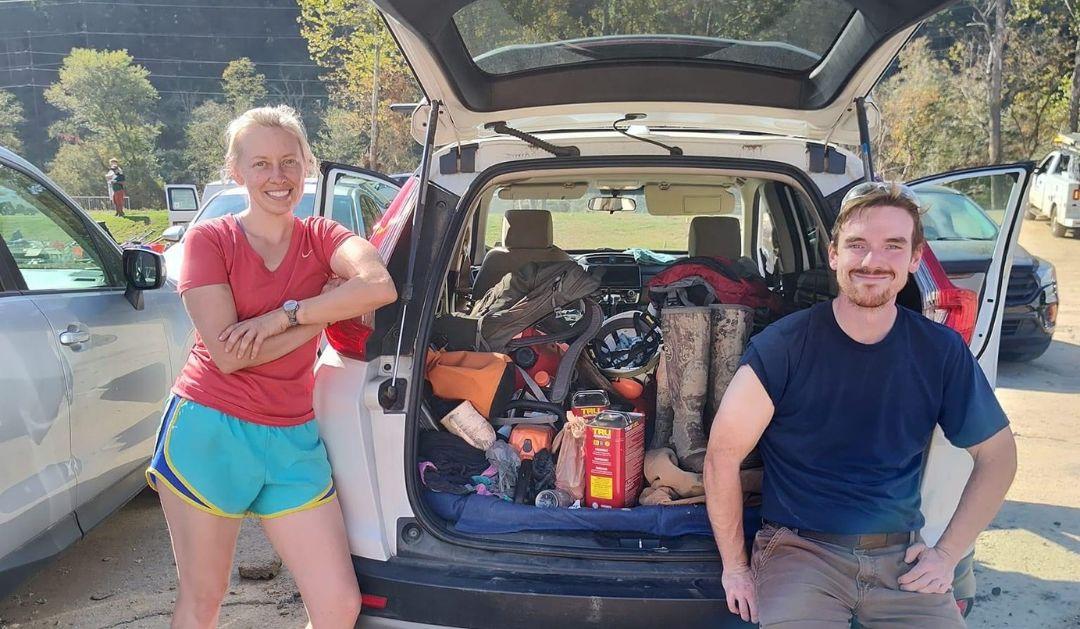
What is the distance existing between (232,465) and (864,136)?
205 centimetres

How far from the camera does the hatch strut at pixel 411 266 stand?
7.38ft

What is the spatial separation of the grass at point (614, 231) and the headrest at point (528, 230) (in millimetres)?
376

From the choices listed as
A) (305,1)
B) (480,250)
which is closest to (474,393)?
(480,250)

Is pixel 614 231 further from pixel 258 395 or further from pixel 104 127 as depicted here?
pixel 104 127

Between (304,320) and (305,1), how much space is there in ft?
52.1

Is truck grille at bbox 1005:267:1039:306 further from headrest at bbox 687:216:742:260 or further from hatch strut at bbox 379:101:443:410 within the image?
hatch strut at bbox 379:101:443:410

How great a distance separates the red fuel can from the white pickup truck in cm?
1499

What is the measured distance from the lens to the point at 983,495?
2.04 meters

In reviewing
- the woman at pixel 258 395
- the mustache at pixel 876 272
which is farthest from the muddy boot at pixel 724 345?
the woman at pixel 258 395

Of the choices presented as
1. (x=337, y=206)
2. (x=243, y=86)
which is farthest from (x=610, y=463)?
(x=243, y=86)

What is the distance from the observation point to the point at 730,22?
89.0 inches

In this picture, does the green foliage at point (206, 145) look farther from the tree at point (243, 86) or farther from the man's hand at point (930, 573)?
the man's hand at point (930, 573)

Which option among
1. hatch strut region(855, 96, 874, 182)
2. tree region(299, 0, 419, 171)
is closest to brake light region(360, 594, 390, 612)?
hatch strut region(855, 96, 874, 182)

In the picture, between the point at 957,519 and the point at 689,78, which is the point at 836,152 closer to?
the point at 689,78
